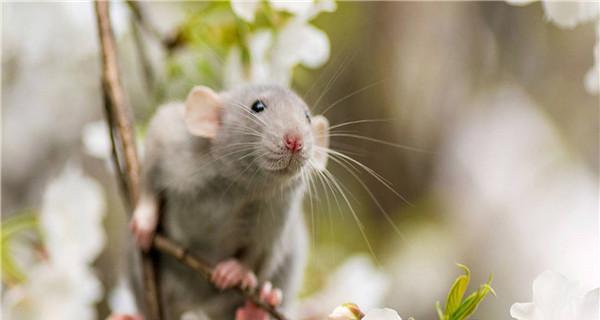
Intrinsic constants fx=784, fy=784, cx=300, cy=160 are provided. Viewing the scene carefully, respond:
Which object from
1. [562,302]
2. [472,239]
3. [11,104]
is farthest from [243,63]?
[472,239]

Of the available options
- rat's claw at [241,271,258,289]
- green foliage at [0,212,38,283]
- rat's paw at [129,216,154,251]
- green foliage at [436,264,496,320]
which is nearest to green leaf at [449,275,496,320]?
green foliage at [436,264,496,320]

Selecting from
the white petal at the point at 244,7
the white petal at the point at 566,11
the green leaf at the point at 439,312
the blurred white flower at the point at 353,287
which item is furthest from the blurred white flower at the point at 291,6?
the blurred white flower at the point at 353,287

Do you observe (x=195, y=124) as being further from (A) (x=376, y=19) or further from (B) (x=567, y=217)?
(A) (x=376, y=19)

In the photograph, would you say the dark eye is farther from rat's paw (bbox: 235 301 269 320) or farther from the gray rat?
rat's paw (bbox: 235 301 269 320)

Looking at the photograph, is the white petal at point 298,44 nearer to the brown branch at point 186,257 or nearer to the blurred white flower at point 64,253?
the brown branch at point 186,257

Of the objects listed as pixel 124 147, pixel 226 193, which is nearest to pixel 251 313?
pixel 226 193
